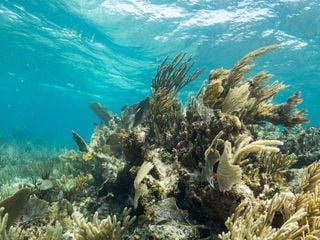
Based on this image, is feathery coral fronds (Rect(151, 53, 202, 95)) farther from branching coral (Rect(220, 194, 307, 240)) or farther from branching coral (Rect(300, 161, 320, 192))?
branching coral (Rect(220, 194, 307, 240))

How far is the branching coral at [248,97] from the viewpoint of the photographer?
5312 mm

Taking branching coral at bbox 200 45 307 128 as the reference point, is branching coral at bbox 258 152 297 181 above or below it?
below

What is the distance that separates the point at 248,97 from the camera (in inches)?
236


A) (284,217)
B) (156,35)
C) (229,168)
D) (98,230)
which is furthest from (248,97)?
(156,35)

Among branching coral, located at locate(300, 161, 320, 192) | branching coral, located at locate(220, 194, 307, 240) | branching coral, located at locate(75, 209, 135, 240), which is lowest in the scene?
branching coral, located at locate(75, 209, 135, 240)

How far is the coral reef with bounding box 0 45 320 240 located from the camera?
3.43m

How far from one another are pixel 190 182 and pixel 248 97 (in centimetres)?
238

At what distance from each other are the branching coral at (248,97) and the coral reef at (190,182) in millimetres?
18

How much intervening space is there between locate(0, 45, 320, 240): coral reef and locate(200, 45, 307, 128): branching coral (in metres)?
0.02

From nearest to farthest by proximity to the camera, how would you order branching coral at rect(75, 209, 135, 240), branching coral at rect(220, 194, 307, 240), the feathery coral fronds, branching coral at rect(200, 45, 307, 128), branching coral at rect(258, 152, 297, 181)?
branching coral at rect(220, 194, 307, 240)
branching coral at rect(75, 209, 135, 240)
branching coral at rect(258, 152, 297, 181)
branching coral at rect(200, 45, 307, 128)
the feathery coral fronds

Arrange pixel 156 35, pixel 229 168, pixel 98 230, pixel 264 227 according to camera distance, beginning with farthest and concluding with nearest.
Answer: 1. pixel 156 35
2. pixel 229 168
3. pixel 98 230
4. pixel 264 227

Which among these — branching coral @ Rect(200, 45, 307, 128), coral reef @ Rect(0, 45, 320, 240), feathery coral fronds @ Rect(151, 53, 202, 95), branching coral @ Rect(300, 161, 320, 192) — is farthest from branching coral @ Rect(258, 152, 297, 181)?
feathery coral fronds @ Rect(151, 53, 202, 95)

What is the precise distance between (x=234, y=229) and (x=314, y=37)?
21.3 m

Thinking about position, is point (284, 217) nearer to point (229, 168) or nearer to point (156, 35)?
point (229, 168)
